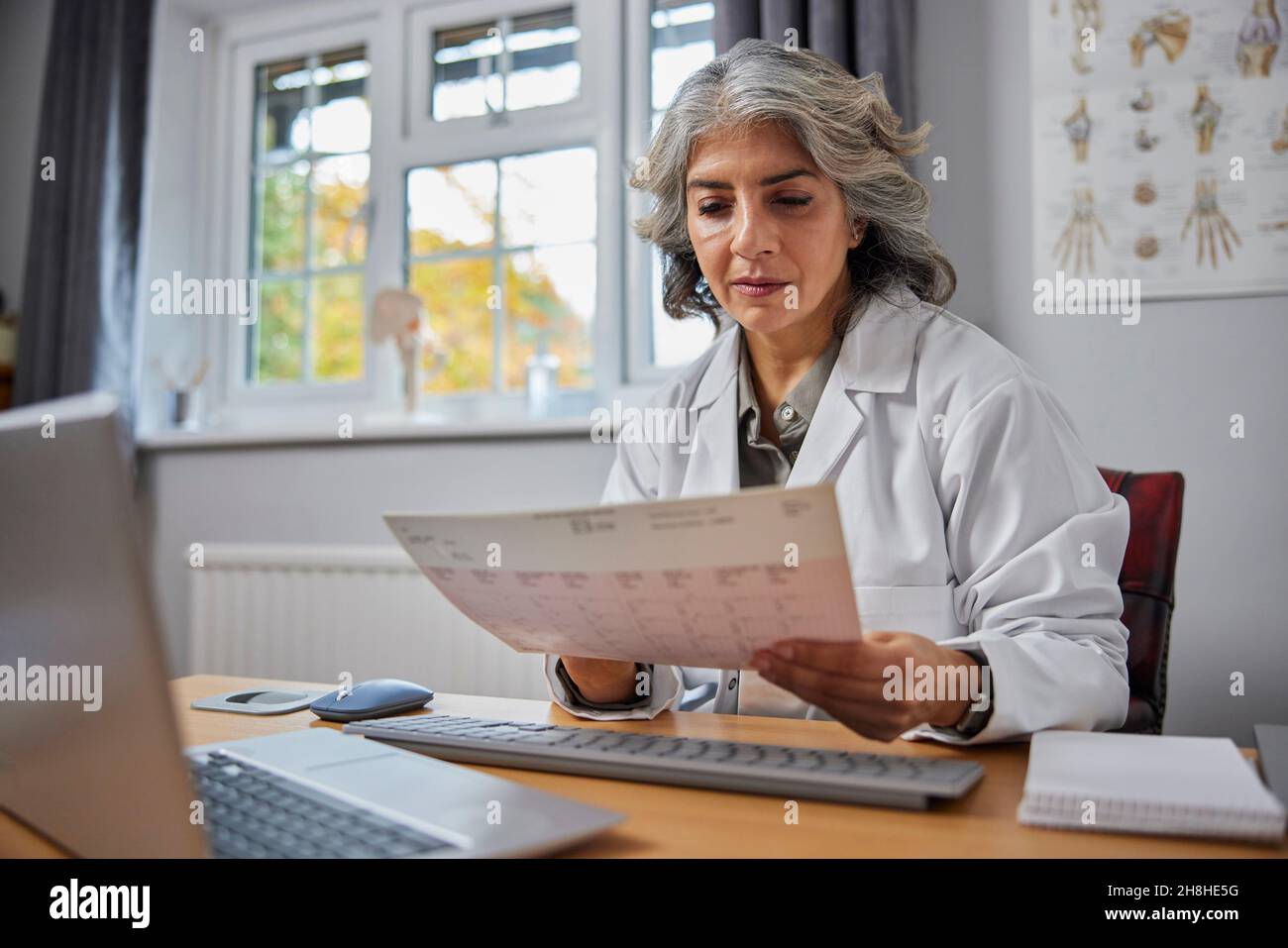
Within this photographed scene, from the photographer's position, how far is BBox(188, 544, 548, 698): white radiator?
7.16ft

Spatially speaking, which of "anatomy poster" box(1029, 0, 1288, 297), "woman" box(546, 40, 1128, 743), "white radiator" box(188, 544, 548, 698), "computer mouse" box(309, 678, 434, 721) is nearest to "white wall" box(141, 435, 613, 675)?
"white radiator" box(188, 544, 548, 698)

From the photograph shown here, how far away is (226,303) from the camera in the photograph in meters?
2.90

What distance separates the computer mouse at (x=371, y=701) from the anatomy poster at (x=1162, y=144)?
1448mm

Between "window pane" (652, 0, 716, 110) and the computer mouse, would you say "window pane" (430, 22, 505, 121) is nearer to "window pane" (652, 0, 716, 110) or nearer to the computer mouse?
"window pane" (652, 0, 716, 110)

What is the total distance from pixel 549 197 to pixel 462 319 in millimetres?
373

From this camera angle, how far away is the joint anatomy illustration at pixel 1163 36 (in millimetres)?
1820

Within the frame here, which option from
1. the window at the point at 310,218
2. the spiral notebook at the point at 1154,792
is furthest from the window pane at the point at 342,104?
the spiral notebook at the point at 1154,792

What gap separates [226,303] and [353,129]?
2.06 ft

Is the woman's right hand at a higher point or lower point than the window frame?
lower

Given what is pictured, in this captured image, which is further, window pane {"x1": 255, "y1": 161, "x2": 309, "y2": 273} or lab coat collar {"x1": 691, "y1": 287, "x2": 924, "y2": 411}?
window pane {"x1": 255, "y1": 161, "x2": 309, "y2": 273}

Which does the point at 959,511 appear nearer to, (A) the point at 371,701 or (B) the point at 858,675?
(B) the point at 858,675

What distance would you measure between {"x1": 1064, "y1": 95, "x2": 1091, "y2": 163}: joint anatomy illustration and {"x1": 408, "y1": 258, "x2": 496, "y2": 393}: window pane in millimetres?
1336

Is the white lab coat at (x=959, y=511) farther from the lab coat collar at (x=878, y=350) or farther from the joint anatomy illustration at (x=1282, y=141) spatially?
the joint anatomy illustration at (x=1282, y=141)

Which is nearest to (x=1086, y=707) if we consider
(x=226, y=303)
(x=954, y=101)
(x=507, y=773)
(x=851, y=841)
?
(x=851, y=841)
